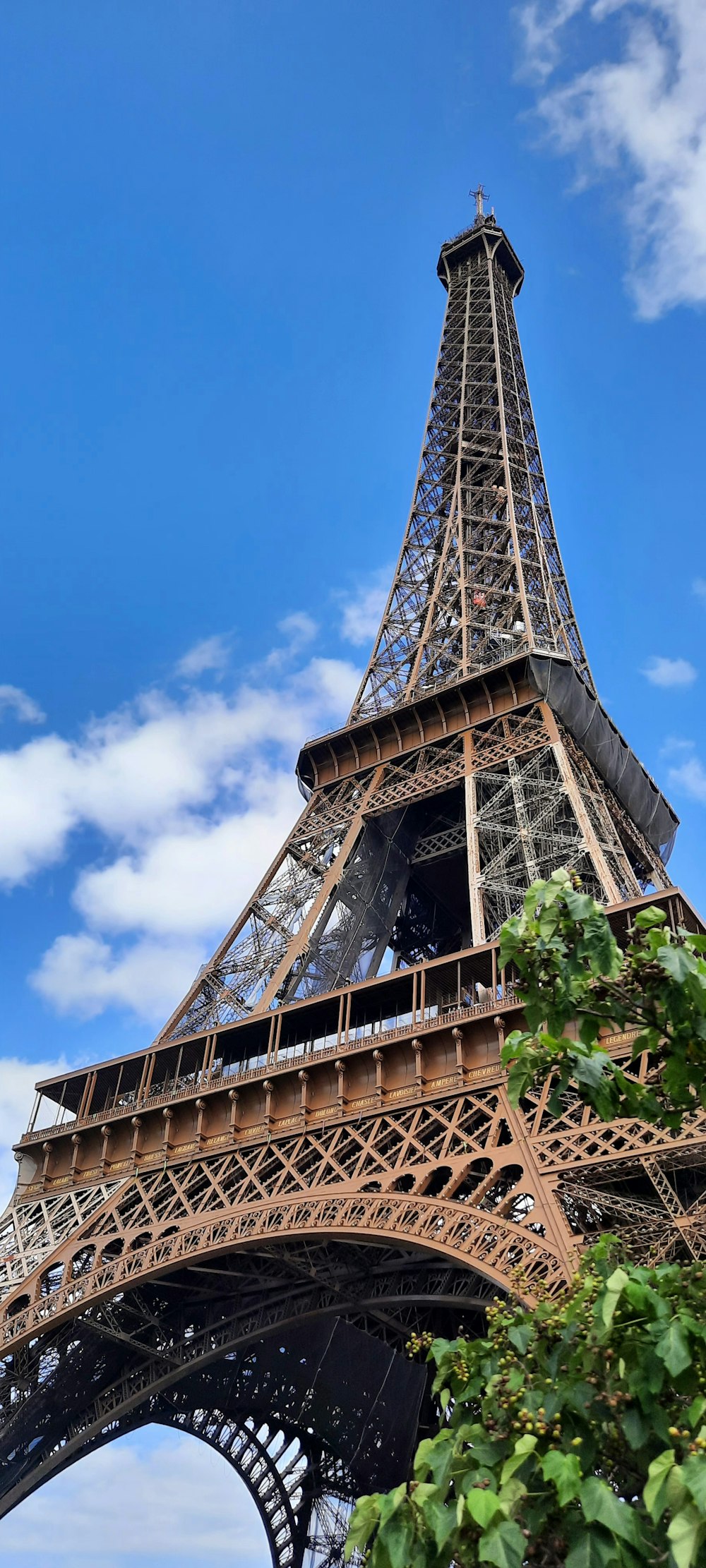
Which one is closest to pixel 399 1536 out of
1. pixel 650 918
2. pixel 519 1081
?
pixel 519 1081

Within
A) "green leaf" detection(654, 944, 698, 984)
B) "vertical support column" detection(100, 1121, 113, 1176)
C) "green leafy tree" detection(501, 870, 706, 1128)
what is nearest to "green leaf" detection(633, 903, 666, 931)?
"green leafy tree" detection(501, 870, 706, 1128)

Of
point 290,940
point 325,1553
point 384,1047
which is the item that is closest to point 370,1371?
point 325,1553

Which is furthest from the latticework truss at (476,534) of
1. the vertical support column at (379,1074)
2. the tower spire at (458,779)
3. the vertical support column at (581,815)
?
the vertical support column at (379,1074)

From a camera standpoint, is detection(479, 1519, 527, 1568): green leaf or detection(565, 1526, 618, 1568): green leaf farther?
detection(565, 1526, 618, 1568): green leaf

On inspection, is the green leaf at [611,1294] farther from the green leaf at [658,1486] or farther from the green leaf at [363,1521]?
the green leaf at [363,1521]

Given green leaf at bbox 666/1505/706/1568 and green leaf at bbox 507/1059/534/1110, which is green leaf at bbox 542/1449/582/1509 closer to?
green leaf at bbox 666/1505/706/1568
